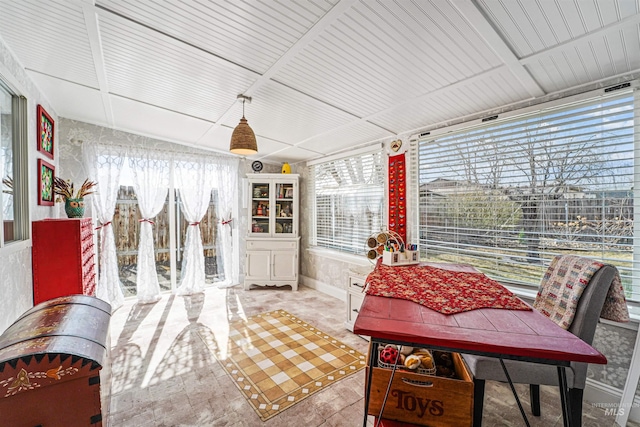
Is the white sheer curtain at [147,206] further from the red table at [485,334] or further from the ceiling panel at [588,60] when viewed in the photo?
the ceiling panel at [588,60]

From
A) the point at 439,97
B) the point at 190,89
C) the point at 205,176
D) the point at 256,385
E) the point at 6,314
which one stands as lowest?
the point at 256,385

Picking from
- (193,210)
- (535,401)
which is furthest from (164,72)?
(535,401)

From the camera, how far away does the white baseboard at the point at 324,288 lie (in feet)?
13.1

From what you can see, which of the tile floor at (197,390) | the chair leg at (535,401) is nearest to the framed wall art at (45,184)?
the tile floor at (197,390)

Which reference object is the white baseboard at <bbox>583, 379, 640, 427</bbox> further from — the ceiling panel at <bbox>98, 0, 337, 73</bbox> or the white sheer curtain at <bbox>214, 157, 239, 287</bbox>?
the white sheer curtain at <bbox>214, 157, 239, 287</bbox>

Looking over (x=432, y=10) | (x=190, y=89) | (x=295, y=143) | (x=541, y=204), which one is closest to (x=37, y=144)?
(x=190, y=89)

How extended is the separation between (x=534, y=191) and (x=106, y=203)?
4.86 metres

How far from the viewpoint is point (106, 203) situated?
12.0 ft

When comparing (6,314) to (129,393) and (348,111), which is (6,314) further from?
(348,111)

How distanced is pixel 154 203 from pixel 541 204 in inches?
182

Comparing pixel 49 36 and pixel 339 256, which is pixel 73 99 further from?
pixel 339 256

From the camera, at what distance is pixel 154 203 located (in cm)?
401

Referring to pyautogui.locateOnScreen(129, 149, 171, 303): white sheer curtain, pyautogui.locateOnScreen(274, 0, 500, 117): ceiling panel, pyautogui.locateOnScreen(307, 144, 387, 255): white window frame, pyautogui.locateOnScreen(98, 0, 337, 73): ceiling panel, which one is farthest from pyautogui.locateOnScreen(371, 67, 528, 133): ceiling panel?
pyautogui.locateOnScreen(129, 149, 171, 303): white sheer curtain

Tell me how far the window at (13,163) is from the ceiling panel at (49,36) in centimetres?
33
